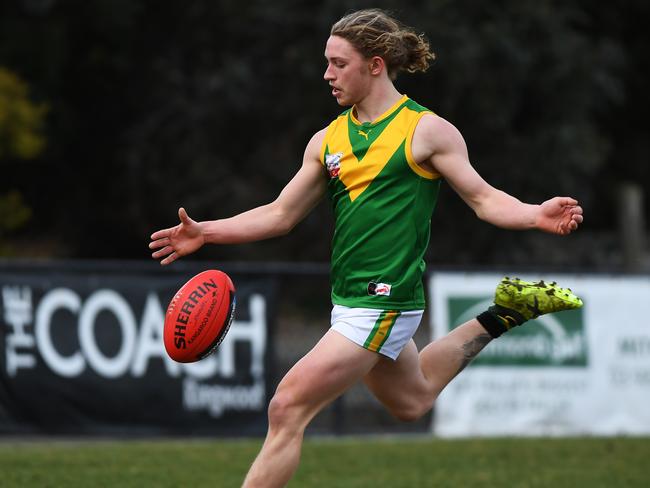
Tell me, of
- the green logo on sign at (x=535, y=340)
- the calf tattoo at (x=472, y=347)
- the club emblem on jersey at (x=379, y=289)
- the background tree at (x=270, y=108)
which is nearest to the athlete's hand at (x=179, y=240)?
the club emblem on jersey at (x=379, y=289)

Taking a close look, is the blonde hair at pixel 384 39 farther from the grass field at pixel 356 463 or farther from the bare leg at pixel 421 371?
the grass field at pixel 356 463

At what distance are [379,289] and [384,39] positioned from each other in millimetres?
1168

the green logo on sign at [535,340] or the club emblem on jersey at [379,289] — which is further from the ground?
the club emblem on jersey at [379,289]

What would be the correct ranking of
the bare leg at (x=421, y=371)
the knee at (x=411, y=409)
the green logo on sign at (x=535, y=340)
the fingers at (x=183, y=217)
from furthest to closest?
the green logo on sign at (x=535, y=340), the knee at (x=411, y=409), the bare leg at (x=421, y=371), the fingers at (x=183, y=217)

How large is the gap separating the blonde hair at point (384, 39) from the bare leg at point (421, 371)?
54.0 inches

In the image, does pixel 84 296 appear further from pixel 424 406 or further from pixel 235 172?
pixel 235 172

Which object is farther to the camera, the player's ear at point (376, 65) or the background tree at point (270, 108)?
the background tree at point (270, 108)

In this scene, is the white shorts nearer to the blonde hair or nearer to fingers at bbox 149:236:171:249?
fingers at bbox 149:236:171:249

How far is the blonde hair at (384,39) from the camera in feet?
19.2

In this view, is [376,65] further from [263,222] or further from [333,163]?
[263,222]

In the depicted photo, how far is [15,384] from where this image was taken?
11.7 meters

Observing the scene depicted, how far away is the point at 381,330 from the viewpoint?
5727mm

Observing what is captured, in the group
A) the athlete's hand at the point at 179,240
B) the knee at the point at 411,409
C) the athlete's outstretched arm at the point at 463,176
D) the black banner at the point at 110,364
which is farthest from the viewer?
the black banner at the point at 110,364

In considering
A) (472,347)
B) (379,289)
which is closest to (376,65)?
(379,289)
